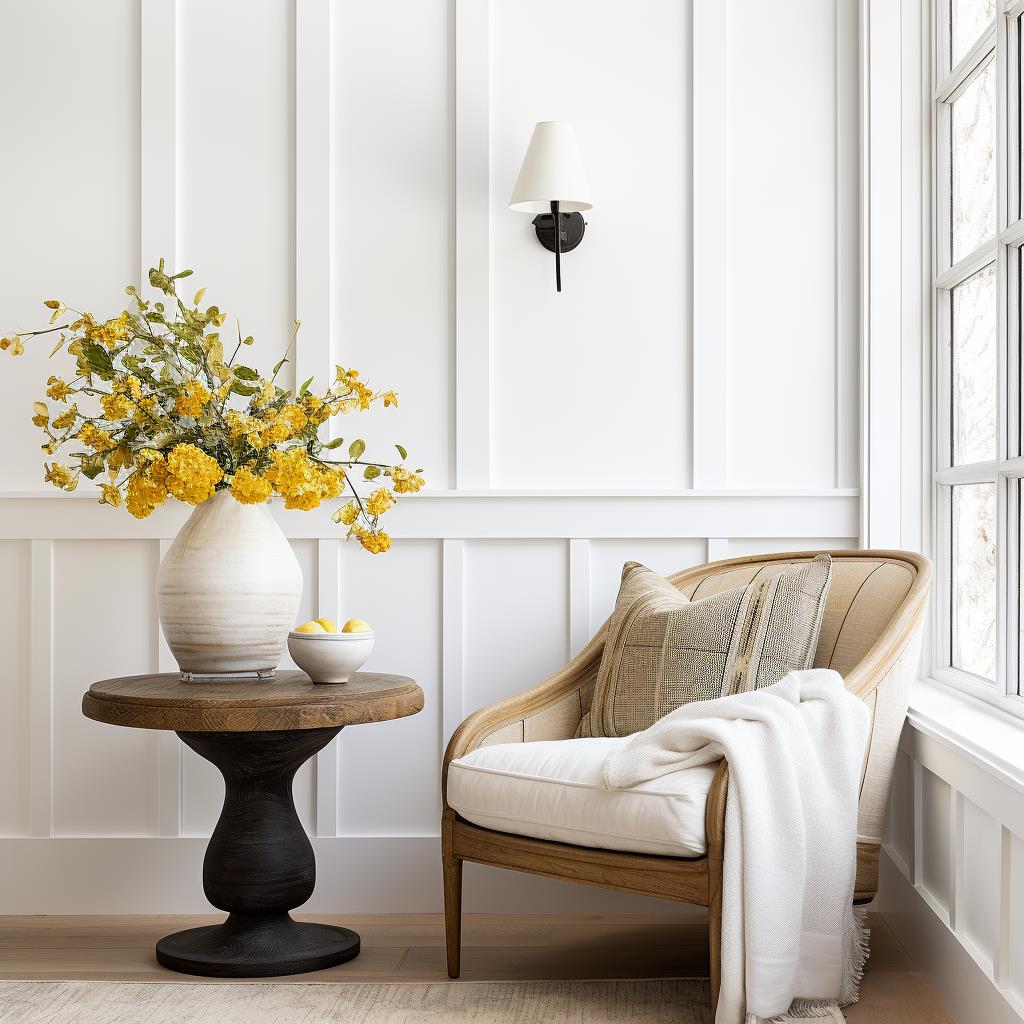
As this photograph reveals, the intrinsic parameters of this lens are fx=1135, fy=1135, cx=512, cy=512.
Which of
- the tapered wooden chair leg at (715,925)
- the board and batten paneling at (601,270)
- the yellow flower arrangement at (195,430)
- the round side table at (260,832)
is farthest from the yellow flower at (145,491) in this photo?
the tapered wooden chair leg at (715,925)

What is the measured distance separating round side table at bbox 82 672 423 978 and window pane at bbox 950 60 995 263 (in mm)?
1481

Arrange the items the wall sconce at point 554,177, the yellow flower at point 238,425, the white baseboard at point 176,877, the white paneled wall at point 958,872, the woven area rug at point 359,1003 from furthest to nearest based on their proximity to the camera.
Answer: the white baseboard at point 176,877
the wall sconce at point 554,177
the yellow flower at point 238,425
the woven area rug at point 359,1003
the white paneled wall at point 958,872

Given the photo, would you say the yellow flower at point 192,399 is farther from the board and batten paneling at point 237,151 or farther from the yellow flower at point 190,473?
the board and batten paneling at point 237,151

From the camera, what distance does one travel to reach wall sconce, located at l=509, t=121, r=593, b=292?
2562mm

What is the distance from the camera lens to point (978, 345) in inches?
91.7

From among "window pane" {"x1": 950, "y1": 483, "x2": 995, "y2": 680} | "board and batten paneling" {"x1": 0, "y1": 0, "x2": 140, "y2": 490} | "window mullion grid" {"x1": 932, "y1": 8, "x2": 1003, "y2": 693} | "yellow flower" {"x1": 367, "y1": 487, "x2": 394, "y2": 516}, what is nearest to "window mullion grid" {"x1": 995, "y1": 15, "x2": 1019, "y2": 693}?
"window mullion grid" {"x1": 932, "y1": 8, "x2": 1003, "y2": 693}

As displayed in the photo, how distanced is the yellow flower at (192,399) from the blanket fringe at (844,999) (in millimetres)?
1441

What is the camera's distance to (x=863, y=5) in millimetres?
2646

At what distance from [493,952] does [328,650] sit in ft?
2.47

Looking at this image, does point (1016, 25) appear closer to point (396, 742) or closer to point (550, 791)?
point (550, 791)

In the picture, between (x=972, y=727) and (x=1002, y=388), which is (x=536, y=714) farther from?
(x=1002, y=388)

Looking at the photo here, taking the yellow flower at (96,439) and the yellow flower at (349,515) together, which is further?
the yellow flower at (349,515)

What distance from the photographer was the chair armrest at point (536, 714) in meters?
2.16

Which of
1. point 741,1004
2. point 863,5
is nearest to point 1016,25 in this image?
point 863,5
